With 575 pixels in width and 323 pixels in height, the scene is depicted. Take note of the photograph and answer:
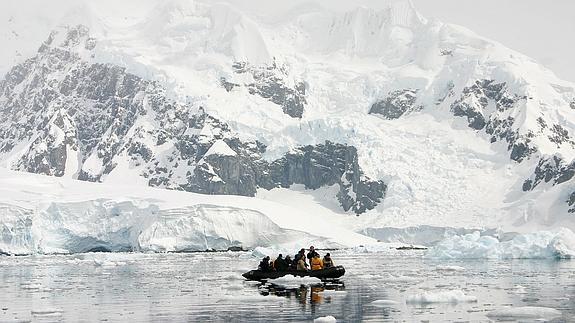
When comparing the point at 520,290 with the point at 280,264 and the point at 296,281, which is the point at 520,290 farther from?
the point at 280,264

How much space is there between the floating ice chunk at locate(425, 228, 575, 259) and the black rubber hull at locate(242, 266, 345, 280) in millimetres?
43081

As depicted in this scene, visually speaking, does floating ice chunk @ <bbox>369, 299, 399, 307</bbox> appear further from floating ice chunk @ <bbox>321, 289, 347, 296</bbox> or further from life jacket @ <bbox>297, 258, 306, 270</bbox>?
life jacket @ <bbox>297, 258, 306, 270</bbox>

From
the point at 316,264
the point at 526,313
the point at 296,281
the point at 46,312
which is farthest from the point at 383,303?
the point at 316,264

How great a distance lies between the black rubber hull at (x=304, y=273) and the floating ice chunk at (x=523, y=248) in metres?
43.1

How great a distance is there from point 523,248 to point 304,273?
4591 centimetres

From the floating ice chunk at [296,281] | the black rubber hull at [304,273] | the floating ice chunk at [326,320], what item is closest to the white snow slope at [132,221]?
the black rubber hull at [304,273]

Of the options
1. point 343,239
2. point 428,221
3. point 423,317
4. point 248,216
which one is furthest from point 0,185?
point 423,317

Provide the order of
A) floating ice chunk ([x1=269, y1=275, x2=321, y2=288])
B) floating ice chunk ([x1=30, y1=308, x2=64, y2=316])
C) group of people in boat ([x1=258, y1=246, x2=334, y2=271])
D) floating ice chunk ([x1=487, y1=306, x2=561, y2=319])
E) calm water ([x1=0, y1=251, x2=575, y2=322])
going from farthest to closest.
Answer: group of people in boat ([x1=258, y1=246, x2=334, y2=271])
floating ice chunk ([x1=269, y1=275, x2=321, y2=288])
floating ice chunk ([x1=30, y1=308, x2=64, y2=316])
calm water ([x1=0, y1=251, x2=575, y2=322])
floating ice chunk ([x1=487, y1=306, x2=561, y2=319])

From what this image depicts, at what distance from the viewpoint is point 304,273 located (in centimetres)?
4834

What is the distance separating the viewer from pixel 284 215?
134 meters

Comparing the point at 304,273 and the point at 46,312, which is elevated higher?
the point at 304,273

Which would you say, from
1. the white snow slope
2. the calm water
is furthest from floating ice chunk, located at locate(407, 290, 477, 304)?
the white snow slope

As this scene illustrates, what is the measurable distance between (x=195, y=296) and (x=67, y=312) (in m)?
7.82

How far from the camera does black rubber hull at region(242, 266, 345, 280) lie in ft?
159
